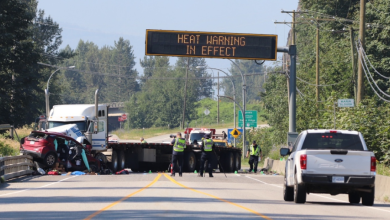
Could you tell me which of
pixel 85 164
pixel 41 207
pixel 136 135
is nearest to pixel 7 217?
pixel 41 207

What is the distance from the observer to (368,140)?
2880 centimetres

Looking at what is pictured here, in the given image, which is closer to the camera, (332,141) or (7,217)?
(7,217)

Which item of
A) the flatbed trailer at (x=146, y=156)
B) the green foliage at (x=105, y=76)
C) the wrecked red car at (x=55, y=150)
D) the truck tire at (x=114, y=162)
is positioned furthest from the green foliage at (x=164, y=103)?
the wrecked red car at (x=55, y=150)

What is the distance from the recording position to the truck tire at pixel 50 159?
1117 inches

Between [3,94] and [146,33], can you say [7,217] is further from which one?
[3,94]

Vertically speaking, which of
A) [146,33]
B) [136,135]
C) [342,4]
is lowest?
[136,135]

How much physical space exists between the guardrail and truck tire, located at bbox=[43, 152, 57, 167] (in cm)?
59

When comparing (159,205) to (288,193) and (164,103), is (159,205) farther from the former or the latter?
(164,103)

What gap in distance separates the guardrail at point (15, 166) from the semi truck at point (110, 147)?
12.9 feet

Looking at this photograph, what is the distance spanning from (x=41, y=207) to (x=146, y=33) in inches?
691

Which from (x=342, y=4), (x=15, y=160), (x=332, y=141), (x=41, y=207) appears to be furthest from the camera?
(x=342, y=4)

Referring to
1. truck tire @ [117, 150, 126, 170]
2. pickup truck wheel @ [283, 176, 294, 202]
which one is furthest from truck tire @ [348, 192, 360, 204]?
truck tire @ [117, 150, 126, 170]

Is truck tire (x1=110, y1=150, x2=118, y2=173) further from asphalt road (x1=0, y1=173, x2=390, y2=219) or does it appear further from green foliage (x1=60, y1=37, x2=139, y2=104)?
green foliage (x1=60, y1=37, x2=139, y2=104)

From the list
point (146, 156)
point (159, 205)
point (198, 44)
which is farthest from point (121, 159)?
point (159, 205)
